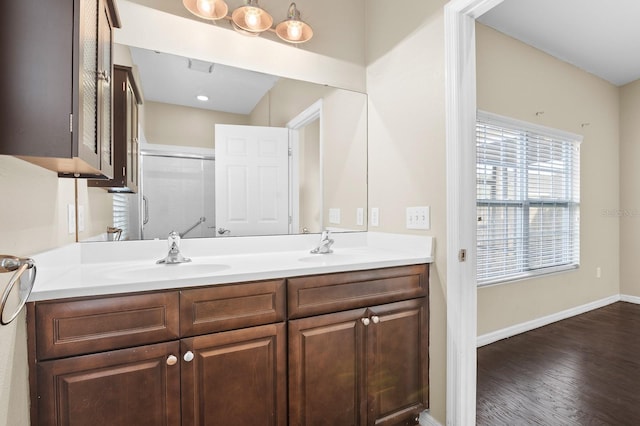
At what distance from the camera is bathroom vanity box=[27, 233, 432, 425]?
0.97 m

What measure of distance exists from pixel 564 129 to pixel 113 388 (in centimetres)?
422

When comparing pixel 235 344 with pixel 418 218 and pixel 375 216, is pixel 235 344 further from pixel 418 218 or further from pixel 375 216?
pixel 375 216

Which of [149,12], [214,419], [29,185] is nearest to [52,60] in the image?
[29,185]

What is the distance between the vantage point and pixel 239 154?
190cm

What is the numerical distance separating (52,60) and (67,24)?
Result: 10 cm

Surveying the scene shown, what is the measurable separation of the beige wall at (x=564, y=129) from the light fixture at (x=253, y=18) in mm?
1591

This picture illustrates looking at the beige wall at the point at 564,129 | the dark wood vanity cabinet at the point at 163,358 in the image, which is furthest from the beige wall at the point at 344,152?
the beige wall at the point at 564,129

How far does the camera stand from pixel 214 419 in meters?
1.15

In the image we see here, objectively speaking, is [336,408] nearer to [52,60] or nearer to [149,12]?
[52,60]

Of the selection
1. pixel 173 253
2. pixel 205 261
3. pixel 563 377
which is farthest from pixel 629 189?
pixel 173 253

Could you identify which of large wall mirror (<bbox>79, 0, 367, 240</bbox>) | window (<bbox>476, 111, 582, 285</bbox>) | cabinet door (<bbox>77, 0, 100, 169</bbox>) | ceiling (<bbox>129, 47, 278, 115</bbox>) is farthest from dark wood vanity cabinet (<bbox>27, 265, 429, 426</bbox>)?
window (<bbox>476, 111, 582, 285</bbox>)

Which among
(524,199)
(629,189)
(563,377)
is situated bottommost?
(563,377)

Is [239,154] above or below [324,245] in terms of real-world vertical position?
above

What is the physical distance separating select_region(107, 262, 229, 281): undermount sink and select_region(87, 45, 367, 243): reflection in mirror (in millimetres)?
254
